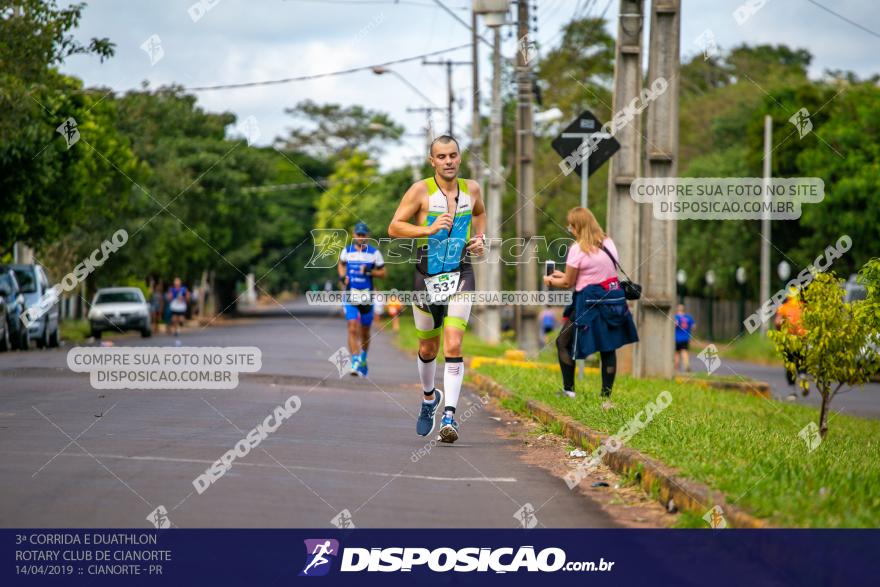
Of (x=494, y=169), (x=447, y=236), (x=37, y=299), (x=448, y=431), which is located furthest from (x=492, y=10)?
(x=448, y=431)

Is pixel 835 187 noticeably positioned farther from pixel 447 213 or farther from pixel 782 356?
pixel 447 213

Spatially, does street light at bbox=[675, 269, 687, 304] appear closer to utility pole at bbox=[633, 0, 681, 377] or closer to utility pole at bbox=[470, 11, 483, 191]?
utility pole at bbox=[470, 11, 483, 191]

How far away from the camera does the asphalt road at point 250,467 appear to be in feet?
23.0

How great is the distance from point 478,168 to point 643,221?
20949 mm

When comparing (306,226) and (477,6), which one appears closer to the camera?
(477,6)

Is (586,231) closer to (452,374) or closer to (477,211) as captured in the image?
(477,211)

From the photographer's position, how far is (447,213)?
34.7 feet

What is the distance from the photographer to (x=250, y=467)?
861 centimetres

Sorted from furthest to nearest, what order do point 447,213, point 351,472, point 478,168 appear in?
point 478,168 < point 447,213 < point 351,472

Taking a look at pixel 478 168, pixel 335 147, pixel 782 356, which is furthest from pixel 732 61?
pixel 782 356

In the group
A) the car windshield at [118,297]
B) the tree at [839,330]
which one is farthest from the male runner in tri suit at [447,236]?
the car windshield at [118,297]

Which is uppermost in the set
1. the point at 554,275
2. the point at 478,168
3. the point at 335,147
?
the point at 335,147

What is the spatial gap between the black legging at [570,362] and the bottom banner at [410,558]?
6944 millimetres

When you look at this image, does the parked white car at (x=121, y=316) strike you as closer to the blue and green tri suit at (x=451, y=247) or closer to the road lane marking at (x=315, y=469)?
the blue and green tri suit at (x=451, y=247)
